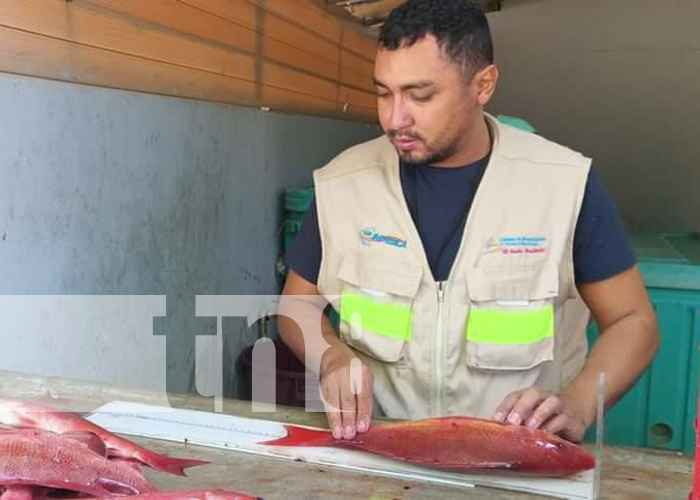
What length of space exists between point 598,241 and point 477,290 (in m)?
0.30

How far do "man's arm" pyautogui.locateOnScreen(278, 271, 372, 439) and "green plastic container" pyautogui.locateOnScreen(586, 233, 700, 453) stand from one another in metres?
1.43

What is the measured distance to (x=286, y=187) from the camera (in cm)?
412

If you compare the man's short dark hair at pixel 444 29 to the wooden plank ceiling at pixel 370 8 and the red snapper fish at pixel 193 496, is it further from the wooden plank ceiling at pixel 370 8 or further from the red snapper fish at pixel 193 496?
the wooden plank ceiling at pixel 370 8

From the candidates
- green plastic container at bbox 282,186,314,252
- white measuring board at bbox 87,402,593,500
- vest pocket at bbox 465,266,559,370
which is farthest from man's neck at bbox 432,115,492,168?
green plastic container at bbox 282,186,314,252

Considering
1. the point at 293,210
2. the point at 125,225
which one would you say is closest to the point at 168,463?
the point at 125,225

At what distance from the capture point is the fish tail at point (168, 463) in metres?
1.24

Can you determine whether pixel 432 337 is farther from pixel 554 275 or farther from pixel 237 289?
pixel 237 289

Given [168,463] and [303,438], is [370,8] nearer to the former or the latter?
[303,438]

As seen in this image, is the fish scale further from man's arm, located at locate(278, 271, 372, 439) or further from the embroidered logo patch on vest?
the embroidered logo patch on vest

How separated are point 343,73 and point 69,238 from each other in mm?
3651

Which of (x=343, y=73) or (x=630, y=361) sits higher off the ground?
(x=343, y=73)

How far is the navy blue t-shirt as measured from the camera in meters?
1.82

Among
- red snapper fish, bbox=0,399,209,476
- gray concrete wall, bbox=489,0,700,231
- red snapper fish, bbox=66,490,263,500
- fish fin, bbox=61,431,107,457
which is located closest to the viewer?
red snapper fish, bbox=66,490,263,500

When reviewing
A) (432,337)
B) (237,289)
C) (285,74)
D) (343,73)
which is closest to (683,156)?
(343,73)
